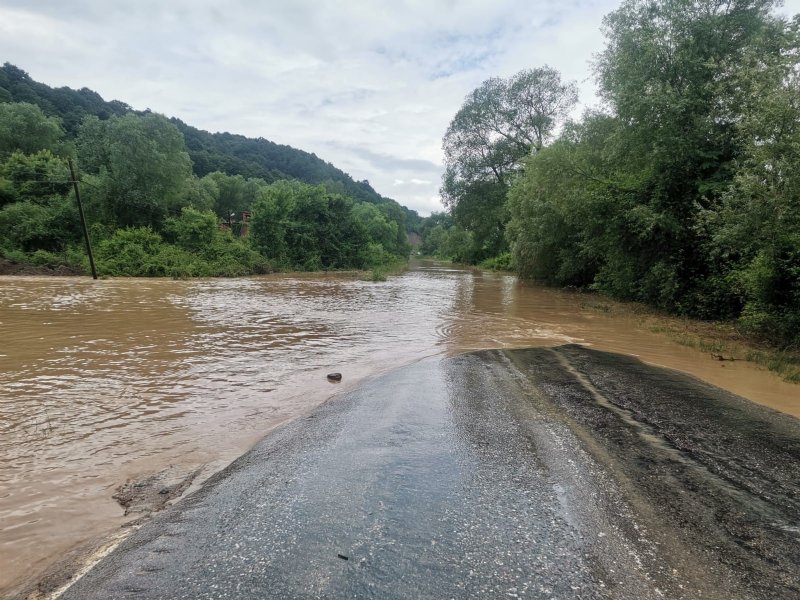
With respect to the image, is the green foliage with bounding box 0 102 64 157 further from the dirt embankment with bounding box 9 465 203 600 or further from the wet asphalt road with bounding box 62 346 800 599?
the wet asphalt road with bounding box 62 346 800 599

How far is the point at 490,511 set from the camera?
3.14 meters

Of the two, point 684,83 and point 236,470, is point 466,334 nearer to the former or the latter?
point 236,470

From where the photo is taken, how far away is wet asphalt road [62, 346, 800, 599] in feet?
7.89

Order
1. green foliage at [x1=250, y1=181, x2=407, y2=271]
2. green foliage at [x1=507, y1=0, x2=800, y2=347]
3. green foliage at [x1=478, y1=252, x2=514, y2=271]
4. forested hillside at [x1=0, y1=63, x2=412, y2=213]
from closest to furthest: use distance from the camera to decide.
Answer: green foliage at [x1=507, y1=0, x2=800, y2=347] → green foliage at [x1=250, y1=181, x2=407, y2=271] → green foliage at [x1=478, y1=252, x2=514, y2=271] → forested hillside at [x1=0, y1=63, x2=412, y2=213]

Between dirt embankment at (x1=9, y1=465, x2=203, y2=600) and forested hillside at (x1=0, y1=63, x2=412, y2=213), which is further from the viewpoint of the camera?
forested hillside at (x1=0, y1=63, x2=412, y2=213)

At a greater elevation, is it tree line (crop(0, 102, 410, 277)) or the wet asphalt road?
tree line (crop(0, 102, 410, 277))

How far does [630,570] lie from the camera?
97.9 inches

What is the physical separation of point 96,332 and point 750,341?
15093 mm

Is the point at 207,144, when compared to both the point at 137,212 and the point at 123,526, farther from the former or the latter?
the point at 123,526

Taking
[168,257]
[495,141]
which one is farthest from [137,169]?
[495,141]

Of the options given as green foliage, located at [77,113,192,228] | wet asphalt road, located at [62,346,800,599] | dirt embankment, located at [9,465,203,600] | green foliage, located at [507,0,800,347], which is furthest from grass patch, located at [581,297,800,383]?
green foliage, located at [77,113,192,228]

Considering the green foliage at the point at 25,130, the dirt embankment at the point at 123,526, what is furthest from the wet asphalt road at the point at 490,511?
the green foliage at the point at 25,130

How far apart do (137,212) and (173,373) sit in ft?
112

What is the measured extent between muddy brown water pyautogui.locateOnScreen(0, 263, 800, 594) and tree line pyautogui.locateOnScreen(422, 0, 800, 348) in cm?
255
